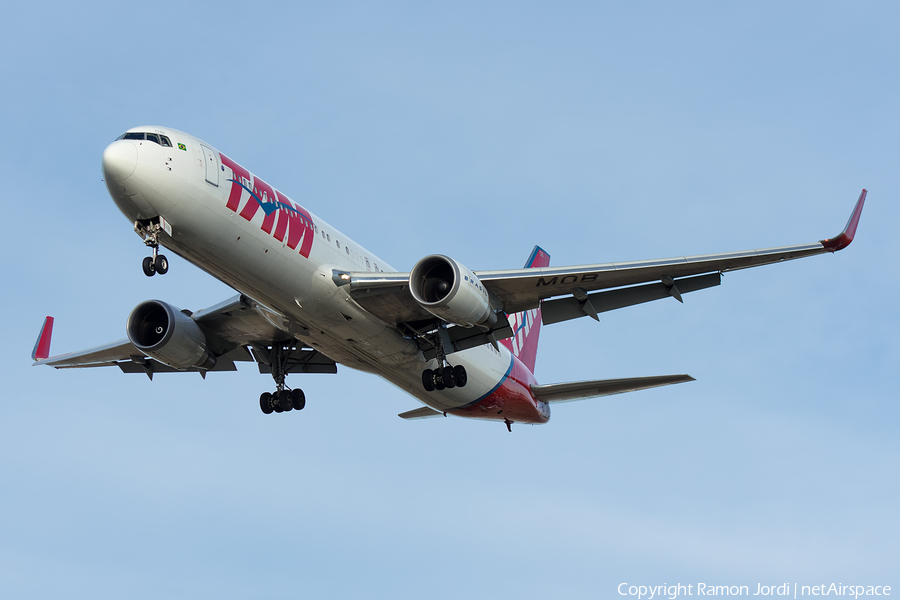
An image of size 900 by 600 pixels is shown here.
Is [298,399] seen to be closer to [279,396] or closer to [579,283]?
[279,396]

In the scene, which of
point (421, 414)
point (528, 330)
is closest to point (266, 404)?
point (421, 414)

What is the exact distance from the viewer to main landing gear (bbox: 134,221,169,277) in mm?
20875

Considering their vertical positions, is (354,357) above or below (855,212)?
below

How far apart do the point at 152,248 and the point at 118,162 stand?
2070 millimetres

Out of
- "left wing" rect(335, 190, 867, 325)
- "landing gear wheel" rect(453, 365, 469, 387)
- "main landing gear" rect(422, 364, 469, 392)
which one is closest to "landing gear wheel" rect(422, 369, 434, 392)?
"main landing gear" rect(422, 364, 469, 392)

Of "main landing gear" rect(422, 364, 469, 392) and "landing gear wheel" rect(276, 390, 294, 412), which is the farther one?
"landing gear wheel" rect(276, 390, 294, 412)

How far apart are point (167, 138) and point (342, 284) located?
5.51 m

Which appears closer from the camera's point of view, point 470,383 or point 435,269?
point 435,269

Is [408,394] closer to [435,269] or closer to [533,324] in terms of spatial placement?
[435,269]

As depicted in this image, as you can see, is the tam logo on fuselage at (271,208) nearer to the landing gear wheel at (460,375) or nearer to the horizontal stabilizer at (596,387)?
the landing gear wheel at (460,375)

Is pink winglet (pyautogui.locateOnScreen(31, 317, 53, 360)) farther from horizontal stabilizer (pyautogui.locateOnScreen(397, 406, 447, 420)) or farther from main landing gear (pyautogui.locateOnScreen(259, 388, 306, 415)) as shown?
horizontal stabilizer (pyautogui.locateOnScreen(397, 406, 447, 420))

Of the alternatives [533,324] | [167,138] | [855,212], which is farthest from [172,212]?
[533,324]

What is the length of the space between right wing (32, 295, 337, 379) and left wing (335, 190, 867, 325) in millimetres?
3375

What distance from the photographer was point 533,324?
36.8 meters
